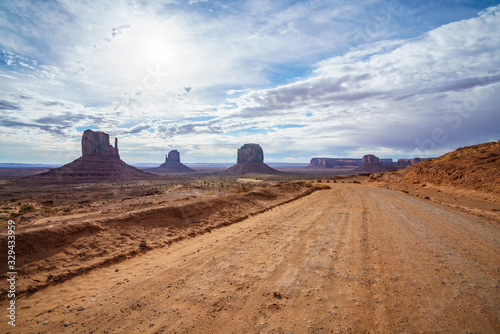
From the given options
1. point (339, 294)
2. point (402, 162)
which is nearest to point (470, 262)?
point (339, 294)

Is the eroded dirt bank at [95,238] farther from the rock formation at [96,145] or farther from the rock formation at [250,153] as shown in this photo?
the rock formation at [250,153]

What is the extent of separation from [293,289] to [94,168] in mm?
103125

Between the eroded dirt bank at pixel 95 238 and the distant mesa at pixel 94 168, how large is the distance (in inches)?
2979

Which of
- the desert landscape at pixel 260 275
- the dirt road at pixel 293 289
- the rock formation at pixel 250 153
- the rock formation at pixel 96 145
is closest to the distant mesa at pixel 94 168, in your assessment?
the rock formation at pixel 96 145

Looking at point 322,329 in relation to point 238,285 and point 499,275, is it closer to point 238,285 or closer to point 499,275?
point 238,285

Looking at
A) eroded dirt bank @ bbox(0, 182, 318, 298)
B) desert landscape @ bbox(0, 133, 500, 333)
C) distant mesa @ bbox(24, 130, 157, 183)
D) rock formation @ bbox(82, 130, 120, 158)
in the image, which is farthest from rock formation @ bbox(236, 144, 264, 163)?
desert landscape @ bbox(0, 133, 500, 333)

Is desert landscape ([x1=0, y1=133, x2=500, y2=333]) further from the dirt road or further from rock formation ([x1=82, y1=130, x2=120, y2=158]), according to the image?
rock formation ([x1=82, y1=130, x2=120, y2=158])

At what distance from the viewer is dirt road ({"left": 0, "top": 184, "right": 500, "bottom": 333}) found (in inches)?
142

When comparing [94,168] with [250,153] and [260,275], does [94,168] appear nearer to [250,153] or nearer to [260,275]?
[250,153]

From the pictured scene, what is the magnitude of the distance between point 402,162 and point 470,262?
18919 centimetres

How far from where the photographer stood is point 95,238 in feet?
24.1

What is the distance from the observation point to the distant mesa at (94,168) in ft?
242

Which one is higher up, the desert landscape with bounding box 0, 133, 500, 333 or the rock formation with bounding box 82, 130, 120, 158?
the rock formation with bounding box 82, 130, 120, 158

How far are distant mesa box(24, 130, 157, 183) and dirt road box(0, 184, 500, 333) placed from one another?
262ft
